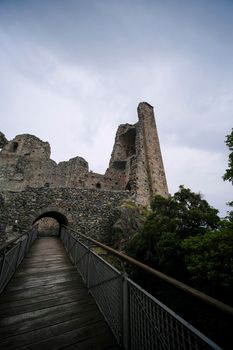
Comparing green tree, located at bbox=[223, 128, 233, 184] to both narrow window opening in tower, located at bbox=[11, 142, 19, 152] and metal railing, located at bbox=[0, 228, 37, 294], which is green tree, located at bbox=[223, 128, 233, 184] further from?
narrow window opening in tower, located at bbox=[11, 142, 19, 152]

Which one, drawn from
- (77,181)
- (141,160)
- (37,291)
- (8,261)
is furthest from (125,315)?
(77,181)

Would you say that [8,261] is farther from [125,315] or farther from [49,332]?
[125,315]

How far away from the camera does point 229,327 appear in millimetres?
3650

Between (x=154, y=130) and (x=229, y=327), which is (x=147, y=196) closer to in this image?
(x=154, y=130)

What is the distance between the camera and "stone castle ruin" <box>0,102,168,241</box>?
400 inches

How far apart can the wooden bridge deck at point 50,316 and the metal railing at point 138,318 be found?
18 centimetres

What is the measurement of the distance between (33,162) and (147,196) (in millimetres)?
14233

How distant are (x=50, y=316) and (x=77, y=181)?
16761 mm

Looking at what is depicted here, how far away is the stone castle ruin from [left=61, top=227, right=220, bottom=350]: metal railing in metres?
8.13

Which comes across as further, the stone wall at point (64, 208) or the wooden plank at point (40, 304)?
the stone wall at point (64, 208)

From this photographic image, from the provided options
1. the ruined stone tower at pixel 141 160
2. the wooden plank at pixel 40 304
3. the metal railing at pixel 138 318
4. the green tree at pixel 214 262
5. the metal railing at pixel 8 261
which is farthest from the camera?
the ruined stone tower at pixel 141 160

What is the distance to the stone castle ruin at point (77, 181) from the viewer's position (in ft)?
33.4

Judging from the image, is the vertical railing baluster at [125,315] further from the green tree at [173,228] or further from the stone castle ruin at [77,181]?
the stone castle ruin at [77,181]

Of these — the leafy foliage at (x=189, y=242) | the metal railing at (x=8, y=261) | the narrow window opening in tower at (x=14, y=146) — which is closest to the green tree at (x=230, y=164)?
the leafy foliage at (x=189, y=242)
